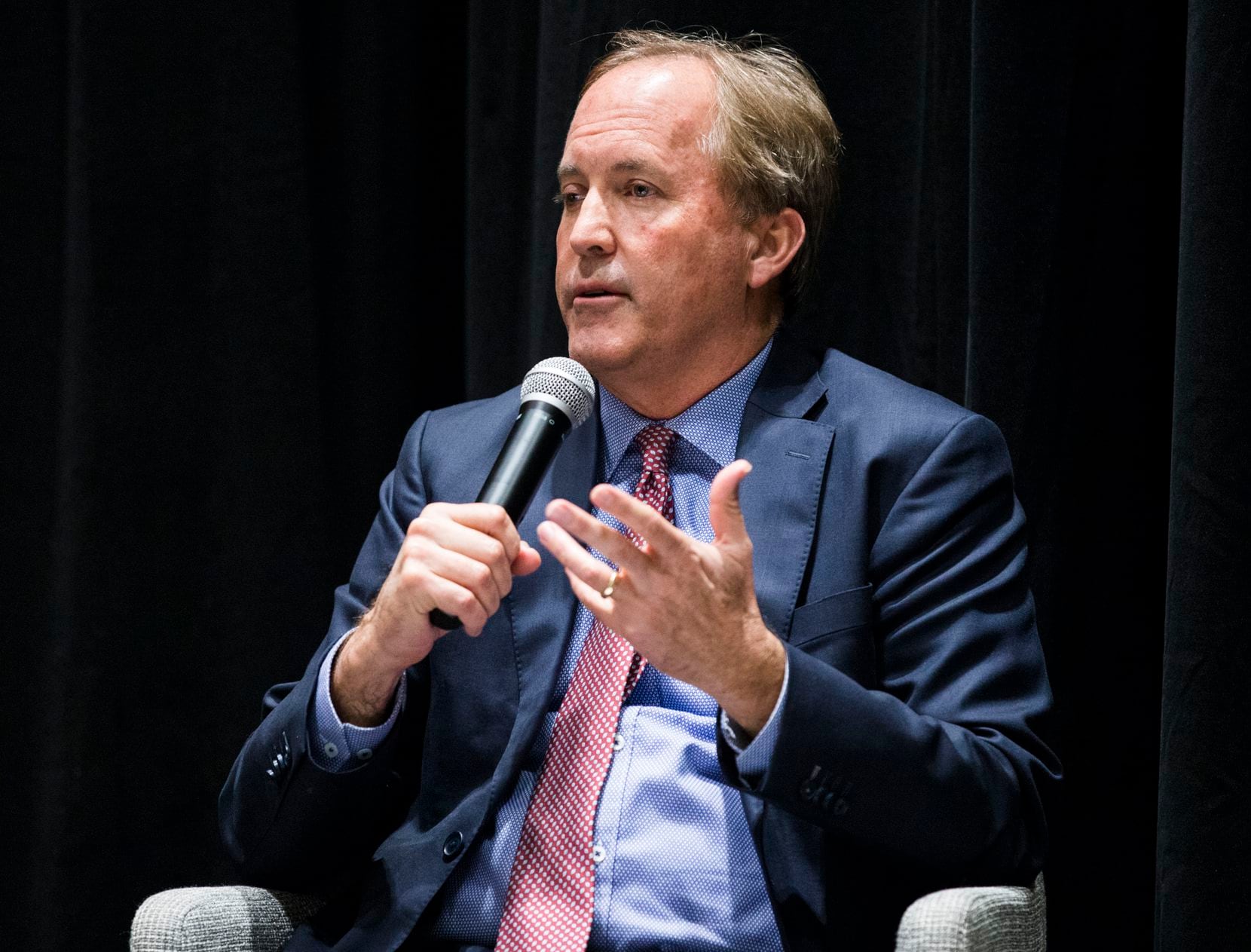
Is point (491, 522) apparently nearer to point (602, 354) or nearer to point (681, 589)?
point (681, 589)

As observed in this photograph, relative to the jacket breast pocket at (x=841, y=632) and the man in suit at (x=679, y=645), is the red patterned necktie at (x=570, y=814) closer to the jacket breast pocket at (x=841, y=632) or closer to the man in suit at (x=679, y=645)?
the man in suit at (x=679, y=645)

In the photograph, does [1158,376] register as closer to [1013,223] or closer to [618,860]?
[1013,223]

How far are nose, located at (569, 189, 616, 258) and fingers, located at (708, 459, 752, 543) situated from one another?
60cm

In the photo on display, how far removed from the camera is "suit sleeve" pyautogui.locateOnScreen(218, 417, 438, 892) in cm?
163

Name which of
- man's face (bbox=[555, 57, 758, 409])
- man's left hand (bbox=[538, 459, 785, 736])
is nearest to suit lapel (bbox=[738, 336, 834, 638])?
man's face (bbox=[555, 57, 758, 409])

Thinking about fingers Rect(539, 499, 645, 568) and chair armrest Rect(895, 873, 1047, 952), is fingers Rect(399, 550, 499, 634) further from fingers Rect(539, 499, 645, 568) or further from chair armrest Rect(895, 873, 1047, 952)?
chair armrest Rect(895, 873, 1047, 952)

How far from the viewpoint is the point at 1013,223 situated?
6.62 ft

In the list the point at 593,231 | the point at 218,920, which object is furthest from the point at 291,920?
the point at 593,231

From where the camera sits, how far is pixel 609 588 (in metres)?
1.31

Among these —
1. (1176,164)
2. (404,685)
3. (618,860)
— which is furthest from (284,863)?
(1176,164)

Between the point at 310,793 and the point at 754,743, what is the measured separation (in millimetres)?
541

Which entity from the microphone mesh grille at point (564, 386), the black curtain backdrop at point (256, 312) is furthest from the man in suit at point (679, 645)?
the black curtain backdrop at point (256, 312)

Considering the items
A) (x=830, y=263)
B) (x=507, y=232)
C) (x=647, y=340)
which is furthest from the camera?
(x=507, y=232)

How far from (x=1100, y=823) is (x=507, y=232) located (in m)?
1.38
